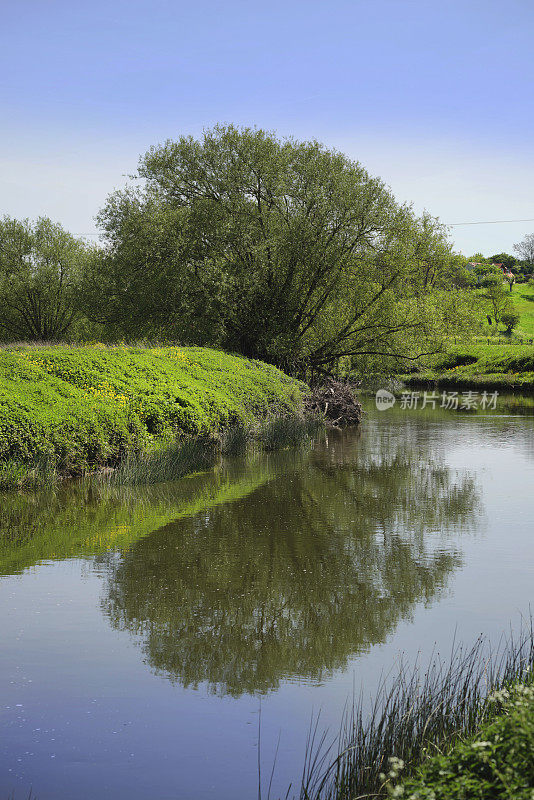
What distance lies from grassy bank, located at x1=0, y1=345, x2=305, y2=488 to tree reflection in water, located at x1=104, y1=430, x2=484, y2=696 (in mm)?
3143

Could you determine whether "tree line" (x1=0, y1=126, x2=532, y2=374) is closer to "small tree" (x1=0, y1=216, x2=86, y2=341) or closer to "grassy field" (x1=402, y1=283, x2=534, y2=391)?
"grassy field" (x1=402, y1=283, x2=534, y2=391)

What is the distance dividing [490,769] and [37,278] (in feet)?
151

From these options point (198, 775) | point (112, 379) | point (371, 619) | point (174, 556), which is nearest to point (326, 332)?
point (112, 379)

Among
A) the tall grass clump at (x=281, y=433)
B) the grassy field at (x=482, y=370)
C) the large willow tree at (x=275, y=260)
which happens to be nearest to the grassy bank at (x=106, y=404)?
the tall grass clump at (x=281, y=433)

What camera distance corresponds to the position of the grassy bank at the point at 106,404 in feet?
41.3

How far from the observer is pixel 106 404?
14.5 meters

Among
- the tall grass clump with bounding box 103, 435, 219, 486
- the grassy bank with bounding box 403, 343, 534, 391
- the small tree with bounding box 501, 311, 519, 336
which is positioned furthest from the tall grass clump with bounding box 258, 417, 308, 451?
the small tree with bounding box 501, 311, 519, 336

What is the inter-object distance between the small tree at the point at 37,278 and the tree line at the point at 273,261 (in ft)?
63.1

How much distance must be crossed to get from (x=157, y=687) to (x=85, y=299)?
81.6 feet

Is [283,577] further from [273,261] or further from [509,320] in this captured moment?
[509,320]

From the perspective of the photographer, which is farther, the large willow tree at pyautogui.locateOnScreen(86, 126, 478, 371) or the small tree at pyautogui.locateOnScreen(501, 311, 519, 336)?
the small tree at pyautogui.locateOnScreen(501, 311, 519, 336)

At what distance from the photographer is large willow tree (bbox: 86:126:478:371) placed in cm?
2531

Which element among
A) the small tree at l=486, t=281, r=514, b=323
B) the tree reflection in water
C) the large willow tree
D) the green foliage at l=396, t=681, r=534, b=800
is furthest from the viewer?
the small tree at l=486, t=281, r=514, b=323

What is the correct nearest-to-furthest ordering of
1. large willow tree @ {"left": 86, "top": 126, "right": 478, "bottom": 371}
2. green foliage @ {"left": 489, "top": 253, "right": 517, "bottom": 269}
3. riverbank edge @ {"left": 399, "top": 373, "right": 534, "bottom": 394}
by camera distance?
large willow tree @ {"left": 86, "top": 126, "right": 478, "bottom": 371}, riverbank edge @ {"left": 399, "top": 373, "right": 534, "bottom": 394}, green foliage @ {"left": 489, "top": 253, "right": 517, "bottom": 269}
